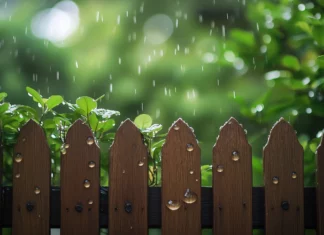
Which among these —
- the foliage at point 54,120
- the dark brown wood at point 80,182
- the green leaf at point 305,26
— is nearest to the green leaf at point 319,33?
the green leaf at point 305,26

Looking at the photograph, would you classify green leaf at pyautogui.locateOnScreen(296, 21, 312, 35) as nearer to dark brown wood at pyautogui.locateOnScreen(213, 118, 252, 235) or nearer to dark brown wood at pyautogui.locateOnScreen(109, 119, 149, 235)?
dark brown wood at pyautogui.locateOnScreen(213, 118, 252, 235)

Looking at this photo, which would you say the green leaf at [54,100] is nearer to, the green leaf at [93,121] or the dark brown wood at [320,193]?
the green leaf at [93,121]

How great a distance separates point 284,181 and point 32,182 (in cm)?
95

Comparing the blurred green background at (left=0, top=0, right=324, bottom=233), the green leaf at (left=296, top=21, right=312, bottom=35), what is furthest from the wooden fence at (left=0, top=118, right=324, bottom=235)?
the blurred green background at (left=0, top=0, right=324, bottom=233)

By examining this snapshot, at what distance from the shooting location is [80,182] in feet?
7.15

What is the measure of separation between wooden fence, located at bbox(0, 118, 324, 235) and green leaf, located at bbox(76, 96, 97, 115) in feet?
0.21

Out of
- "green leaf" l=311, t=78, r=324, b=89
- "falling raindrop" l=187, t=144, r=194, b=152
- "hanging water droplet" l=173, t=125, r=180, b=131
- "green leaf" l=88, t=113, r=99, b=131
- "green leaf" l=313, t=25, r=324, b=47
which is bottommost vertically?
"falling raindrop" l=187, t=144, r=194, b=152

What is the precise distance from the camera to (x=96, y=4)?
5879 mm

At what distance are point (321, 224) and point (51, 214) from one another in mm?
1015

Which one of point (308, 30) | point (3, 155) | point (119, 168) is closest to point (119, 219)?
point (119, 168)

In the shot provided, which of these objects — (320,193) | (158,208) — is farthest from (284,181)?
(158,208)

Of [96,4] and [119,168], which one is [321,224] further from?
[96,4]

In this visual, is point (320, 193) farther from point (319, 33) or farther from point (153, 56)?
point (153, 56)

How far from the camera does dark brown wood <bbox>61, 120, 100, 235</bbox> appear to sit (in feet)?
7.13
